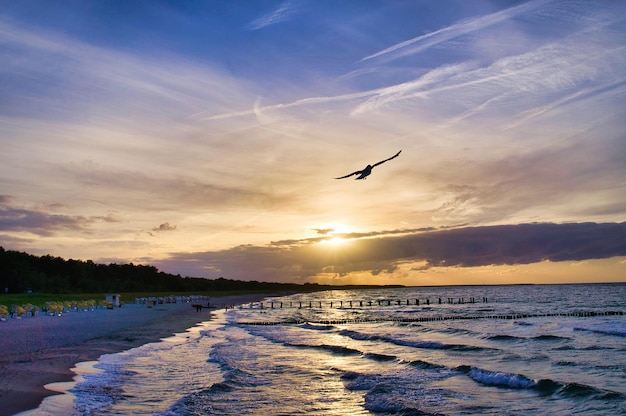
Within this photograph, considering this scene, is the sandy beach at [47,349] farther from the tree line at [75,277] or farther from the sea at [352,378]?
the tree line at [75,277]

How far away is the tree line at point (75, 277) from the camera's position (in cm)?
9919

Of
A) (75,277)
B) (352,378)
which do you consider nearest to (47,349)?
(352,378)

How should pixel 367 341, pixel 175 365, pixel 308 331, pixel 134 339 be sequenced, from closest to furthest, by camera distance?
1. pixel 175 365
2. pixel 134 339
3. pixel 367 341
4. pixel 308 331

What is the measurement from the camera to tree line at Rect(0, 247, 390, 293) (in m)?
99.2

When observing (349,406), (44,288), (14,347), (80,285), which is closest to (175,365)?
(14,347)

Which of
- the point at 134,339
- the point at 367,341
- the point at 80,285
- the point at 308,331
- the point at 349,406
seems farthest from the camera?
the point at 80,285

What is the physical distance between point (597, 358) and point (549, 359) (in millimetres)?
2751

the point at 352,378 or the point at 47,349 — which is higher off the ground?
the point at 47,349

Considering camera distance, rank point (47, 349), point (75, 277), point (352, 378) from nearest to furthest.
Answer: point (352, 378)
point (47, 349)
point (75, 277)

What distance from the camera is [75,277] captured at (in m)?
125

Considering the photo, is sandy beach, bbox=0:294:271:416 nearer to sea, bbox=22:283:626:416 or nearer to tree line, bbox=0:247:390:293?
sea, bbox=22:283:626:416

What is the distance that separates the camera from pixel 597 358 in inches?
1161

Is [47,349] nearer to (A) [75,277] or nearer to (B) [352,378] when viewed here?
(B) [352,378]

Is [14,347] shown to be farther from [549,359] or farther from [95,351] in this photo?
[549,359]
